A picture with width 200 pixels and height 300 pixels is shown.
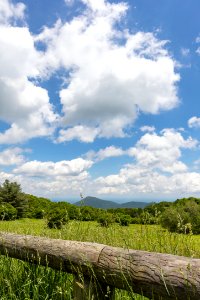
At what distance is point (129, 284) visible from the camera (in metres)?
3.06

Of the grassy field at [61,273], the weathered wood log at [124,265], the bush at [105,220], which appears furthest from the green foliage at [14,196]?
the weathered wood log at [124,265]

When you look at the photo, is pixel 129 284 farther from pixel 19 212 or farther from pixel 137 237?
pixel 19 212

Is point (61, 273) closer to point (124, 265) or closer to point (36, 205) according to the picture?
point (124, 265)

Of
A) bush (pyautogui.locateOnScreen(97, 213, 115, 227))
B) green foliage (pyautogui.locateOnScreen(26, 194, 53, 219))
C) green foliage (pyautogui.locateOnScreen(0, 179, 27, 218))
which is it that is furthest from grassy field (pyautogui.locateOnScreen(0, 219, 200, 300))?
green foliage (pyautogui.locateOnScreen(0, 179, 27, 218))

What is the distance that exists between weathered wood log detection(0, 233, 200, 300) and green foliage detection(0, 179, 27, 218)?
27.1 metres

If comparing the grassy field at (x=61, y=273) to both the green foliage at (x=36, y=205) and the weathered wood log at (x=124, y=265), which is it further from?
the green foliage at (x=36, y=205)

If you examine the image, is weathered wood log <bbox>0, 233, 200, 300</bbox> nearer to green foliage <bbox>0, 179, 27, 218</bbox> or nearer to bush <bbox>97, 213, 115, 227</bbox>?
bush <bbox>97, 213, 115, 227</bbox>

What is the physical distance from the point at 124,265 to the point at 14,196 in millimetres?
29902

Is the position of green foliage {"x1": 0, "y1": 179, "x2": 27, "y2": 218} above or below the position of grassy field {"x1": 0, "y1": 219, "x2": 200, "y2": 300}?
above

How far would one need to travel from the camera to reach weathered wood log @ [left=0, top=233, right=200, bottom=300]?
8.61 ft

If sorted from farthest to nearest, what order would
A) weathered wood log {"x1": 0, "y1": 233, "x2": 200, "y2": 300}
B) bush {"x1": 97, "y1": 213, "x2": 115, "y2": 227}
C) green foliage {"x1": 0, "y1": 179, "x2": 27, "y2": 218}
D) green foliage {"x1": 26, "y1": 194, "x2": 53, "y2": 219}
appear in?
1. green foliage {"x1": 0, "y1": 179, "x2": 27, "y2": 218}
2. green foliage {"x1": 26, "y1": 194, "x2": 53, "y2": 219}
3. bush {"x1": 97, "y1": 213, "x2": 115, "y2": 227}
4. weathered wood log {"x1": 0, "y1": 233, "x2": 200, "y2": 300}

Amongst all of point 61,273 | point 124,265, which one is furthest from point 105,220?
point 124,265

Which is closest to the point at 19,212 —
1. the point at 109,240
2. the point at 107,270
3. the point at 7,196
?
the point at 7,196

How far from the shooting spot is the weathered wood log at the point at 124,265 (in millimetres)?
2623
